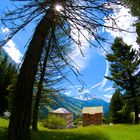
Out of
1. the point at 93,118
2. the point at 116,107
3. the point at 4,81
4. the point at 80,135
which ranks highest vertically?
the point at 4,81

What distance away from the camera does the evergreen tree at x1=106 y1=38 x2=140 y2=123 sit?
53.1 meters

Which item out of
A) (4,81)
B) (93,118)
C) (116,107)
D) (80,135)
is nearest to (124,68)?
(116,107)

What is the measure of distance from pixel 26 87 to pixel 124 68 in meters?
45.1

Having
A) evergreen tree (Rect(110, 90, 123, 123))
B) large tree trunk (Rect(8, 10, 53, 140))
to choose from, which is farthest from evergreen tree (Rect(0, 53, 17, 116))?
large tree trunk (Rect(8, 10, 53, 140))

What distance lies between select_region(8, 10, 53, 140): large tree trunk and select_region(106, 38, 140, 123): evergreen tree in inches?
1716

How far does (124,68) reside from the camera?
53.3 m

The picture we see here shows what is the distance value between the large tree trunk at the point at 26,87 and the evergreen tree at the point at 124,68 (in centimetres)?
4358

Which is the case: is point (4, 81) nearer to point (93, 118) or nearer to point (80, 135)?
point (80, 135)

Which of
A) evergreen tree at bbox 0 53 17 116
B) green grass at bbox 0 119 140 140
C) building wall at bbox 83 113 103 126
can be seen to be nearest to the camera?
green grass at bbox 0 119 140 140

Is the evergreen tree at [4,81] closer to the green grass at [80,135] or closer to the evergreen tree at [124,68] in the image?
the evergreen tree at [124,68]

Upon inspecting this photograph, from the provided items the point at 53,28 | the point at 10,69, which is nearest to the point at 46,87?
the point at 10,69

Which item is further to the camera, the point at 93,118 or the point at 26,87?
the point at 93,118

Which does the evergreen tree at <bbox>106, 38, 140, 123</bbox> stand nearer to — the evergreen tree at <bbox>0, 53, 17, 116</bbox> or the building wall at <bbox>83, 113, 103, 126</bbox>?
the evergreen tree at <bbox>0, 53, 17, 116</bbox>

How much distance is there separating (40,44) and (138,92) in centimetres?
4585
